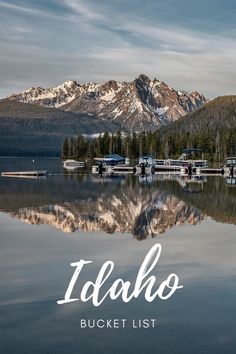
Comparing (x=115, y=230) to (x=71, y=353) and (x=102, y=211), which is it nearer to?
(x=102, y=211)

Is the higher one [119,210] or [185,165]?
[185,165]

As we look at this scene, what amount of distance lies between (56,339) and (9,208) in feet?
114

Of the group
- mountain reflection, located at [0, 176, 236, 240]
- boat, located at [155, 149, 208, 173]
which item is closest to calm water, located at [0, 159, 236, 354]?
mountain reflection, located at [0, 176, 236, 240]

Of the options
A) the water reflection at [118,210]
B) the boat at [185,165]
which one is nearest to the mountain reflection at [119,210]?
the water reflection at [118,210]

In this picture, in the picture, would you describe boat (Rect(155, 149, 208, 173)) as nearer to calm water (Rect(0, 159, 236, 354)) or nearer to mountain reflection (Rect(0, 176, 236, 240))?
mountain reflection (Rect(0, 176, 236, 240))

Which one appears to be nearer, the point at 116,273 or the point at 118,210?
the point at 116,273

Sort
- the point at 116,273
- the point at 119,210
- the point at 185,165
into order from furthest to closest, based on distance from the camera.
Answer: the point at 185,165 < the point at 119,210 < the point at 116,273

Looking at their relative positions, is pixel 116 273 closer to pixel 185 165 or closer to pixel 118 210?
pixel 118 210

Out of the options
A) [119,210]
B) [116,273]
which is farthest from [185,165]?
[116,273]

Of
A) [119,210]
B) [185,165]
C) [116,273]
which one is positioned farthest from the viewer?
[185,165]

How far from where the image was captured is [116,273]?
23.0 m

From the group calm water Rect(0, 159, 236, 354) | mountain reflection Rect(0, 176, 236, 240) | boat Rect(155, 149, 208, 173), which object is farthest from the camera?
boat Rect(155, 149, 208, 173)

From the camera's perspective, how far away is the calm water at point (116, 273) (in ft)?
50.0

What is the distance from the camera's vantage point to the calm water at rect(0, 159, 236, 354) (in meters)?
15.2
